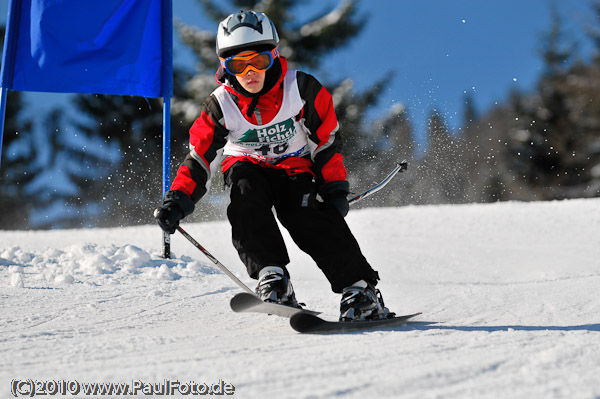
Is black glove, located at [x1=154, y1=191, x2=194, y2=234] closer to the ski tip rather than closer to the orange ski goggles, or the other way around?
the ski tip

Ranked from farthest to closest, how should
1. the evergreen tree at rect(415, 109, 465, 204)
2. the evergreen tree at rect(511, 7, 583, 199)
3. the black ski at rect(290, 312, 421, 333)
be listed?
1. the evergreen tree at rect(511, 7, 583, 199)
2. the evergreen tree at rect(415, 109, 465, 204)
3. the black ski at rect(290, 312, 421, 333)

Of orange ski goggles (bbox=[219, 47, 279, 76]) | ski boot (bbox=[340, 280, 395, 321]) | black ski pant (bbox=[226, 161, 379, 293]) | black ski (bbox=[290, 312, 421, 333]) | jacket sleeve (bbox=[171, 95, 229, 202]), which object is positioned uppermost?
orange ski goggles (bbox=[219, 47, 279, 76])

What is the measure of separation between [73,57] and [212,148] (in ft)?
7.49

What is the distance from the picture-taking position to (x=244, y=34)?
259 cm

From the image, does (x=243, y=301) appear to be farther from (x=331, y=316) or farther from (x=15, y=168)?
(x=15, y=168)

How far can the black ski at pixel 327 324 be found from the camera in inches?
83.6

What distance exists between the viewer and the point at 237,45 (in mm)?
2584

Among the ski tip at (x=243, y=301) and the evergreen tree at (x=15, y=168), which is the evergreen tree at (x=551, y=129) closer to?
the evergreen tree at (x=15, y=168)

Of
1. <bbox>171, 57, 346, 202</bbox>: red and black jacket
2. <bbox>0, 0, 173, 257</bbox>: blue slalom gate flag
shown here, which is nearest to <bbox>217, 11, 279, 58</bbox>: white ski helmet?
<bbox>171, 57, 346, 202</bbox>: red and black jacket

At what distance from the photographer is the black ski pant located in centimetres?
243

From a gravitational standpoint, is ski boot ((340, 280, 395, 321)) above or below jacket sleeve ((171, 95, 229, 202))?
below

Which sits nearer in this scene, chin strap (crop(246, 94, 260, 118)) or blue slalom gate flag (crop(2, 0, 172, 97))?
chin strap (crop(246, 94, 260, 118))

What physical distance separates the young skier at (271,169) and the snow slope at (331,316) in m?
0.29

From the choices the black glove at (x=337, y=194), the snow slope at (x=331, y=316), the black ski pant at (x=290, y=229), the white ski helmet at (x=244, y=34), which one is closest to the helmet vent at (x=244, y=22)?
the white ski helmet at (x=244, y=34)
